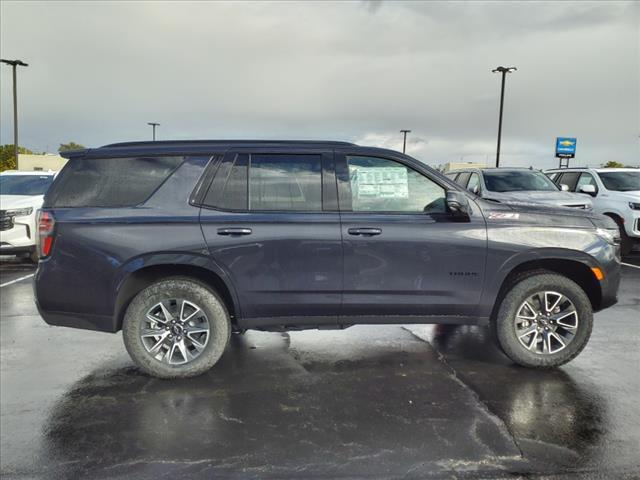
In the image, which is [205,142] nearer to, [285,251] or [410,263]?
[285,251]

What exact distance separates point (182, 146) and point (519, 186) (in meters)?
8.56

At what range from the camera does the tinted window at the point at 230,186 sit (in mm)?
4047

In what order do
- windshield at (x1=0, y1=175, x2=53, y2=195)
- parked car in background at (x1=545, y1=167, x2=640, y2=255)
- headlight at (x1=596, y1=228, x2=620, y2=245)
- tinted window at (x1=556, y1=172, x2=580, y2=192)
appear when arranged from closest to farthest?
headlight at (x1=596, y1=228, x2=620, y2=245) < windshield at (x1=0, y1=175, x2=53, y2=195) < parked car in background at (x1=545, y1=167, x2=640, y2=255) < tinted window at (x1=556, y1=172, x2=580, y2=192)

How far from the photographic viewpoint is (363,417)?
11.1ft

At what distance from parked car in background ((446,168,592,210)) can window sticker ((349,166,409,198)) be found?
6258mm

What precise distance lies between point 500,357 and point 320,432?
222cm

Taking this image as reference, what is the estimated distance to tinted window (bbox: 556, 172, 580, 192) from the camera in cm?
1257

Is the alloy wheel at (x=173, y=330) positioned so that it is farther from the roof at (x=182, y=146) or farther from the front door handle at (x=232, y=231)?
the roof at (x=182, y=146)

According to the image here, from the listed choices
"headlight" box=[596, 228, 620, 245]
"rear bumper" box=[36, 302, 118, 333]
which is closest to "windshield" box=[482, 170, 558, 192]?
"headlight" box=[596, 228, 620, 245]

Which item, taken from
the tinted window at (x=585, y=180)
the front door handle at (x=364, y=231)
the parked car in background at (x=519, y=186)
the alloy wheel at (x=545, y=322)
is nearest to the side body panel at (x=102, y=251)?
the front door handle at (x=364, y=231)

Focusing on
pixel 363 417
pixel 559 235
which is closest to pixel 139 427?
pixel 363 417

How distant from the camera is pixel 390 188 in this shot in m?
4.19

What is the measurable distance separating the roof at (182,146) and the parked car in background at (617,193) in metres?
7.63

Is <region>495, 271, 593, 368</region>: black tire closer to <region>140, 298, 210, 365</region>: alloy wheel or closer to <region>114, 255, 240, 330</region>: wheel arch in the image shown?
<region>114, 255, 240, 330</region>: wheel arch
